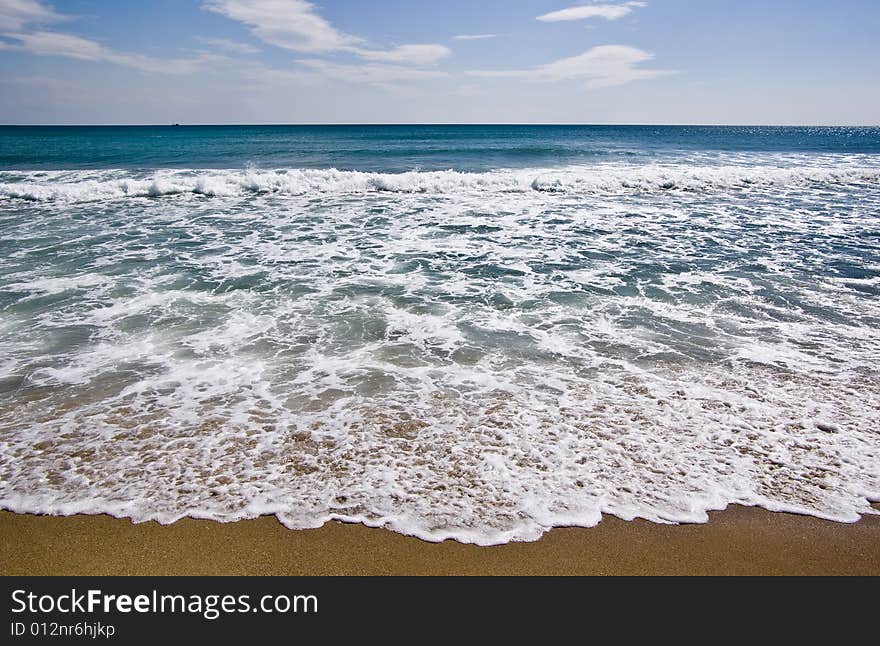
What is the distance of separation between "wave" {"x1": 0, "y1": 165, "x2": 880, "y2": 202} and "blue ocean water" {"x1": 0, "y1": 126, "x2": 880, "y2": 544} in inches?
278

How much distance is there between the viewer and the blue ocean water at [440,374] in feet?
12.1

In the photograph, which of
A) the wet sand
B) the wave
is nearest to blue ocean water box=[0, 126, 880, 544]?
the wet sand

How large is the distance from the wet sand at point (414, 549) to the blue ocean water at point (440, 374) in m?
0.13

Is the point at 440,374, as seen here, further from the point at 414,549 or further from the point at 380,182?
the point at 380,182

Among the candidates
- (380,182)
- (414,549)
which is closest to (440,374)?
(414,549)

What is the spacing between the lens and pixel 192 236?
489 inches

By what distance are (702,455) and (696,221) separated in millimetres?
12383

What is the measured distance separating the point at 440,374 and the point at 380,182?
17.7 meters

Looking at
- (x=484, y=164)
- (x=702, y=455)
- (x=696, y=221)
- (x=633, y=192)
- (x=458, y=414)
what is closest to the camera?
(x=702, y=455)

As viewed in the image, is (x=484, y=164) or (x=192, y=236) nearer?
(x=192, y=236)
